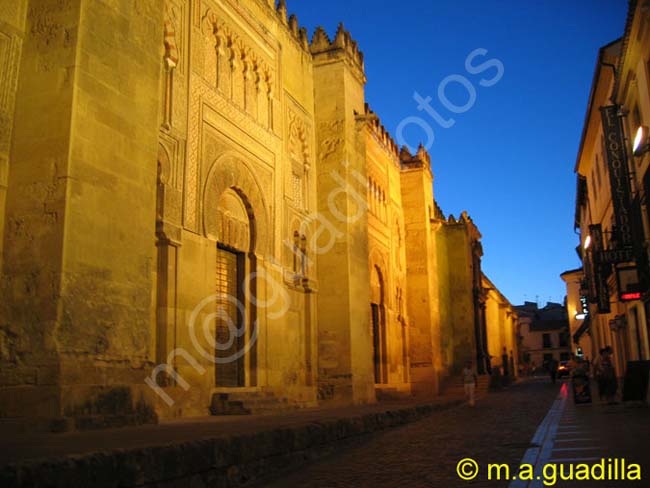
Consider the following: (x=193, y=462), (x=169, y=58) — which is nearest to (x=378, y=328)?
(x=169, y=58)

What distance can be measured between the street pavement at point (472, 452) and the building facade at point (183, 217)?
8.69 feet

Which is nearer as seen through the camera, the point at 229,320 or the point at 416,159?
the point at 229,320

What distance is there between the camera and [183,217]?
11133mm

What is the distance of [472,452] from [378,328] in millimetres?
15783

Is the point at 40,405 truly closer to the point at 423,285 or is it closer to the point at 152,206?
the point at 152,206

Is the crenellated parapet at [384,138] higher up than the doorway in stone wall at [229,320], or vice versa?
the crenellated parapet at [384,138]

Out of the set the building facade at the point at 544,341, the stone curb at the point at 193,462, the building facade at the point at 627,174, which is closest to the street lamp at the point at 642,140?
the building facade at the point at 627,174

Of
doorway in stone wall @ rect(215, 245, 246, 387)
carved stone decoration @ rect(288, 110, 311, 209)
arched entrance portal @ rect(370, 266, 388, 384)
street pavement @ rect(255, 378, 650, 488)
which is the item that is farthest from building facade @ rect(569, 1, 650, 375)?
doorway in stone wall @ rect(215, 245, 246, 387)

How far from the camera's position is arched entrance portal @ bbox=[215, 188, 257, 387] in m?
12.6

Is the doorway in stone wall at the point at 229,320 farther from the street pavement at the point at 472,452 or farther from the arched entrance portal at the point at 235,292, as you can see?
the street pavement at the point at 472,452

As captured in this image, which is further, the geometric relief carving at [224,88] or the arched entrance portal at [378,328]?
the arched entrance portal at [378,328]

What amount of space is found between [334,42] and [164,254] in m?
9.15

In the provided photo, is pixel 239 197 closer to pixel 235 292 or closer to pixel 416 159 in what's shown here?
pixel 235 292

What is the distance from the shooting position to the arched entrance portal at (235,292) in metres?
12.6
